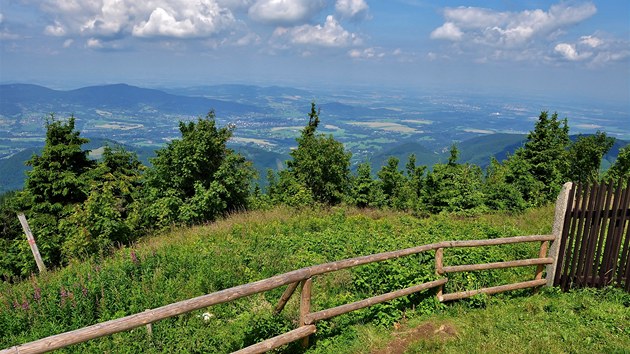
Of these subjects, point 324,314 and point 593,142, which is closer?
point 324,314

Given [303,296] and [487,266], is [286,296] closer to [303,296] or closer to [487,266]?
[303,296]

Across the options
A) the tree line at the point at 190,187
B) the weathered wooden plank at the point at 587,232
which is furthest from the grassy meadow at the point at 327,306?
the tree line at the point at 190,187

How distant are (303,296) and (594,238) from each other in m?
5.35

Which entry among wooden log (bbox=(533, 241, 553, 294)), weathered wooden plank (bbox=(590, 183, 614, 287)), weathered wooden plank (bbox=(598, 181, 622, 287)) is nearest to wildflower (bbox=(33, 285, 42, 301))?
wooden log (bbox=(533, 241, 553, 294))

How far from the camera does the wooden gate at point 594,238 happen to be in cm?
661

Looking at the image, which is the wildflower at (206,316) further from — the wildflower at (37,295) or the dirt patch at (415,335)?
the wildflower at (37,295)

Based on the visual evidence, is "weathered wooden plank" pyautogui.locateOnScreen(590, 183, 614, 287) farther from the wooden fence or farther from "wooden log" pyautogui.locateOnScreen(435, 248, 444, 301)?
"wooden log" pyautogui.locateOnScreen(435, 248, 444, 301)

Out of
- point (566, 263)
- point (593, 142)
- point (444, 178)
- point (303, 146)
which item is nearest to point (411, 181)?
point (303, 146)

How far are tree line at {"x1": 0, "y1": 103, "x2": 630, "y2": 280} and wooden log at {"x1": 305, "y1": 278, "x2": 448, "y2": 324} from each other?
36.2 feet

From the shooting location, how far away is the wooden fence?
3.64 meters

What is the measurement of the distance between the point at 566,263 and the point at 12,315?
9.50m

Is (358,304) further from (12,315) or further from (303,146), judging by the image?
(303,146)

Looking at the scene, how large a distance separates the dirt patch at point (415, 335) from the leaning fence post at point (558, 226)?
272 centimetres

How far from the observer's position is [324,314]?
5359mm
